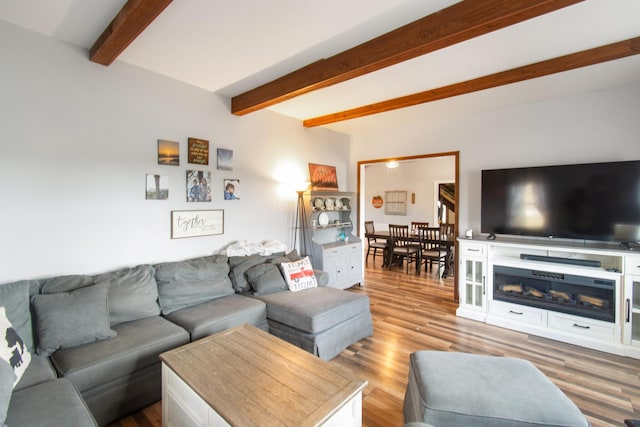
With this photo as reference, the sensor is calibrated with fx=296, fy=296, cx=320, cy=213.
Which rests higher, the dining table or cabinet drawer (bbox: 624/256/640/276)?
cabinet drawer (bbox: 624/256/640/276)

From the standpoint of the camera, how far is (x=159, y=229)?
9.83 feet

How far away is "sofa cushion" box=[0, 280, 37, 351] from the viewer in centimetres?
191

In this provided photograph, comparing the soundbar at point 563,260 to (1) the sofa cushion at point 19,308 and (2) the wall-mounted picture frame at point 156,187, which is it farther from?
(1) the sofa cushion at point 19,308

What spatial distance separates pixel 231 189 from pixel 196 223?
0.60 metres

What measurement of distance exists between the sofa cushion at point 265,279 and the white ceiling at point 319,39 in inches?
79.9

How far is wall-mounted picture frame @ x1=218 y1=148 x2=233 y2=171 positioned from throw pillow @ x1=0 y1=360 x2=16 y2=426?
2470 millimetres

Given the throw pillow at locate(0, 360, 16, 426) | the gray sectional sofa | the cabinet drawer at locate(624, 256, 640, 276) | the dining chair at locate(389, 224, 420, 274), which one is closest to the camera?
the throw pillow at locate(0, 360, 16, 426)

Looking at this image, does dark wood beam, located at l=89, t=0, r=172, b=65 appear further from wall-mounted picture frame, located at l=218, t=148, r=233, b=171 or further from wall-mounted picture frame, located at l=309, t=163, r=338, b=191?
wall-mounted picture frame, located at l=309, t=163, r=338, b=191

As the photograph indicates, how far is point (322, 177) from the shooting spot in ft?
16.3

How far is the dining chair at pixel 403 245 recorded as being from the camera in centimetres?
600

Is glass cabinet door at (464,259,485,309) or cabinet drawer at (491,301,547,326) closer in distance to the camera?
cabinet drawer at (491,301,547,326)

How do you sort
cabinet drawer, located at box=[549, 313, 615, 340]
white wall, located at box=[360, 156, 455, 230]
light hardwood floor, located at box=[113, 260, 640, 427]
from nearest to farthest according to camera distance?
light hardwood floor, located at box=[113, 260, 640, 427] → cabinet drawer, located at box=[549, 313, 615, 340] → white wall, located at box=[360, 156, 455, 230]

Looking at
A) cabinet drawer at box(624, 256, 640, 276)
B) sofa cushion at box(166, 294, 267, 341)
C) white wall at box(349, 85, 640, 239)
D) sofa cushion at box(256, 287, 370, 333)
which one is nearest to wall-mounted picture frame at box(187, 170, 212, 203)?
sofa cushion at box(166, 294, 267, 341)

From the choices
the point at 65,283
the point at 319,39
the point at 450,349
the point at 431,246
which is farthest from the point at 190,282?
the point at 431,246
